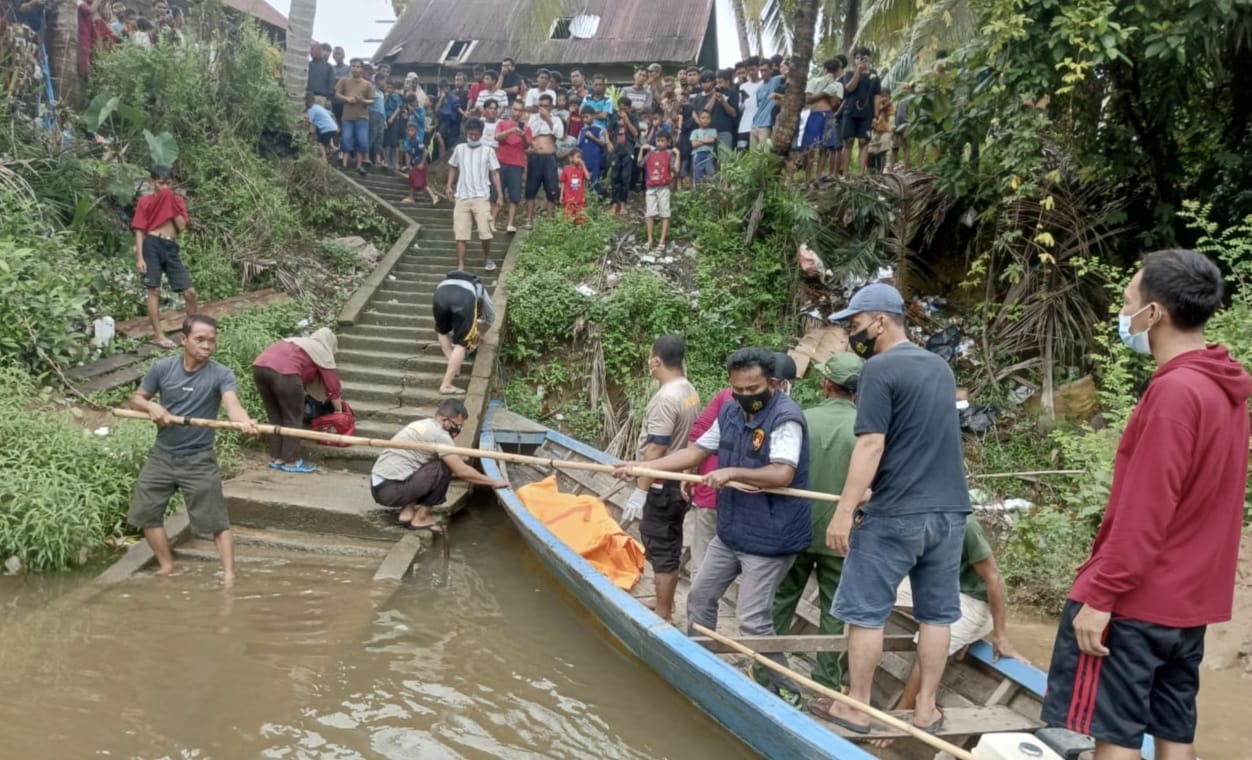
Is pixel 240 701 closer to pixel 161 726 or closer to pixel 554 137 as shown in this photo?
pixel 161 726

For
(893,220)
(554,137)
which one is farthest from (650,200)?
(893,220)

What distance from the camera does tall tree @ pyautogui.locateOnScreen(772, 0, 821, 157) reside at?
34.1 ft

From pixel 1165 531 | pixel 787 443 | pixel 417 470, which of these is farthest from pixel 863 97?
pixel 1165 531

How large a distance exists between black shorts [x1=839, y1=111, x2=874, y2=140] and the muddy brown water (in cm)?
750

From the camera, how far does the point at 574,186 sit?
462 inches

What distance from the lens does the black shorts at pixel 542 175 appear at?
39.3ft

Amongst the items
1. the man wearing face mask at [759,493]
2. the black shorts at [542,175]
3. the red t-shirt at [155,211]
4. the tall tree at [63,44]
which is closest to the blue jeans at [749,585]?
the man wearing face mask at [759,493]

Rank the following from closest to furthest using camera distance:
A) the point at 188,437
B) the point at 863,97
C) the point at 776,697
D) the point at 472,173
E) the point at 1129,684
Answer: the point at 1129,684, the point at 776,697, the point at 188,437, the point at 472,173, the point at 863,97

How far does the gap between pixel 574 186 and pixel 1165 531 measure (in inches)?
390

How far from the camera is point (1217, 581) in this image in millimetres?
2686

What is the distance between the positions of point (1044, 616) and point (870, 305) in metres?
3.54

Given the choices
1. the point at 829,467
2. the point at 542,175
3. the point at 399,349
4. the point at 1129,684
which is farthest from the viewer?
the point at 542,175

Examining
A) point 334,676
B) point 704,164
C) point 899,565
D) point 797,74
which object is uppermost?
point 797,74

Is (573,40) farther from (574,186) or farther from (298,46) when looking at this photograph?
(574,186)
